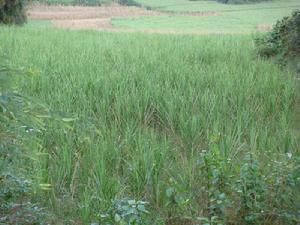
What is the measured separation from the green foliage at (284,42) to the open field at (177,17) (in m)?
14.0

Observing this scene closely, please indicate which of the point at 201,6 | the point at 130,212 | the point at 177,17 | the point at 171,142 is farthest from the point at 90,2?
the point at 130,212

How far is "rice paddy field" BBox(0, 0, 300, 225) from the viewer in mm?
2629

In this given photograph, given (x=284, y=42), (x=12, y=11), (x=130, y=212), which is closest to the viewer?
(x=130, y=212)

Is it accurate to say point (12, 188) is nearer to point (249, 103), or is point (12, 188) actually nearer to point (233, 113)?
point (233, 113)

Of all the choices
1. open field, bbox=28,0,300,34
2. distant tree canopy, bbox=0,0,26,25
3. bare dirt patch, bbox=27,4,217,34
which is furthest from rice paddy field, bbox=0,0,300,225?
bare dirt patch, bbox=27,4,217,34

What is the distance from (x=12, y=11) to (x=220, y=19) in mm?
15689

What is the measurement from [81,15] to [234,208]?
35436 millimetres

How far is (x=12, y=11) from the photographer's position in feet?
66.9

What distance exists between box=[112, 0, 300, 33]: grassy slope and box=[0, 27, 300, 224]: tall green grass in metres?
17.5

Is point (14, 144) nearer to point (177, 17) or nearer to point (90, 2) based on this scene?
point (177, 17)

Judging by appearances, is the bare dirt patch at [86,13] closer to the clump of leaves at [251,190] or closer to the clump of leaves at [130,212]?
the clump of leaves at [251,190]

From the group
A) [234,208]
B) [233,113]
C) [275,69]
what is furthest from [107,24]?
[234,208]

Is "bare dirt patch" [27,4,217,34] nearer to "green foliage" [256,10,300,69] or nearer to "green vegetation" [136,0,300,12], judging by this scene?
"green vegetation" [136,0,300,12]

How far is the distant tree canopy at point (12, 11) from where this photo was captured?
20.0 m
